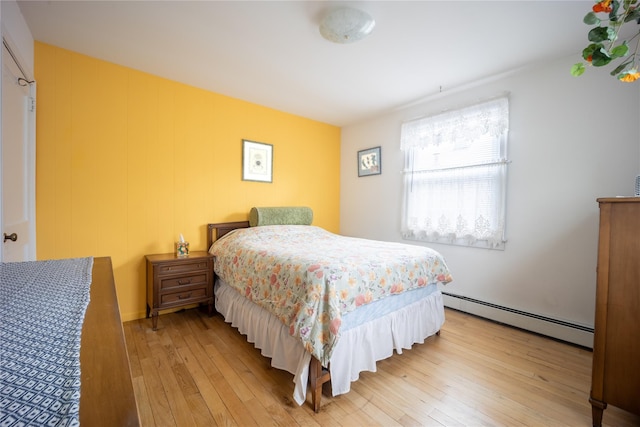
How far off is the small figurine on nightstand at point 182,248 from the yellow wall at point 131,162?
0.20 metres

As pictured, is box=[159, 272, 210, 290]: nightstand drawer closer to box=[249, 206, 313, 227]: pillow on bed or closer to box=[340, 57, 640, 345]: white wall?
box=[249, 206, 313, 227]: pillow on bed

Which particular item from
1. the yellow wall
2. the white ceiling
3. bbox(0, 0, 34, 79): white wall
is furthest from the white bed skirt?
bbox(0, 0, 34, 79): white wall

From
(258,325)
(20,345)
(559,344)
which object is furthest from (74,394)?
(559,344)

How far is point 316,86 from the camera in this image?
300 cm

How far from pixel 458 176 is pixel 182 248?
10.2 ft

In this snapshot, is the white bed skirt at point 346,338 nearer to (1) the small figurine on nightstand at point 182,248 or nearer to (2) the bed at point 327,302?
(2) the bed at point 327,302

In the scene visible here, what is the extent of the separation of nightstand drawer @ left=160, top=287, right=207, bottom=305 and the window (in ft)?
8.40

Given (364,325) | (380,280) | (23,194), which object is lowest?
(364,325)

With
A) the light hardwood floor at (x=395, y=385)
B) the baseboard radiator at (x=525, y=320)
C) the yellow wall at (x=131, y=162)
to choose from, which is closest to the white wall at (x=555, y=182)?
the baseboard radiator at (x=525, y=320)

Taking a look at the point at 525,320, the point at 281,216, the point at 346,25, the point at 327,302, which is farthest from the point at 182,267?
the point at 525,320

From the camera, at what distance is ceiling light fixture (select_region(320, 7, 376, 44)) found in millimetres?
1811

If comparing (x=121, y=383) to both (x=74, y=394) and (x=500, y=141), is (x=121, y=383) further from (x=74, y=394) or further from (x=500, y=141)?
(x=500, y=141)

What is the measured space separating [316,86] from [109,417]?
3147 mm

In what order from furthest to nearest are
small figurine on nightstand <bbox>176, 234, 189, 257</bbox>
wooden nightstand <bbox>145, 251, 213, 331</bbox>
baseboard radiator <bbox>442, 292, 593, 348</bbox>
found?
small figurine on nightstand <bbox>176, 234, 189, 257</bbox> → wooden nightstand <bbox>145, 251, 213, 331</bbox> → baseboard radiator <bbox>442, 292, 593, 348</bbox>
